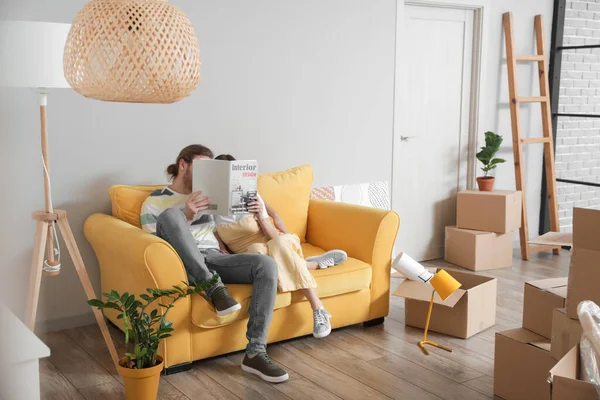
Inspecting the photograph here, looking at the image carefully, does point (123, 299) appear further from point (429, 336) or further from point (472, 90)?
point (472, 90)

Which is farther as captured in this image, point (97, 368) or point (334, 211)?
point (334, 211)

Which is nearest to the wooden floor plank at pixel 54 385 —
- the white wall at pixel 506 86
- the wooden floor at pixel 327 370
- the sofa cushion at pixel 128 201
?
the wooden floor at pixel 327 370

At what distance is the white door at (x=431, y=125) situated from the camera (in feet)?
15.5

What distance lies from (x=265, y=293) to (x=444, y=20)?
2.81m

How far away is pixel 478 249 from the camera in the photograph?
4.75 metres

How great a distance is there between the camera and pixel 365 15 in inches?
171

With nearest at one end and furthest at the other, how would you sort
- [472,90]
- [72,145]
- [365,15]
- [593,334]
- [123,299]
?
→ [593,334] < [123,299] < [72,145] < [365,15] < [472,90]

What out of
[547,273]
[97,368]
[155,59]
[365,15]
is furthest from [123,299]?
[547,273]

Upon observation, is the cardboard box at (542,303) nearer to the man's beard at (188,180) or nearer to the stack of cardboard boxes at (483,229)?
the man's beard at (188,180)

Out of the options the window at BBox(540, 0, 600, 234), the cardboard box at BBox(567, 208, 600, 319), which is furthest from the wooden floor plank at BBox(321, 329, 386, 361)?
the window at BBox(540, 0, 600, 234)

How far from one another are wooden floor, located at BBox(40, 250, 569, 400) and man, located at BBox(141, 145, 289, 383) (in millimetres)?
97

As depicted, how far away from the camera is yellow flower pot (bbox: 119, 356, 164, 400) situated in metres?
2.47

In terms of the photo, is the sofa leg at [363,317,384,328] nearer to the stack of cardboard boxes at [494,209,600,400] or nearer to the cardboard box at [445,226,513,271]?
the stack of cardboard boxes at [494,209,600,400]

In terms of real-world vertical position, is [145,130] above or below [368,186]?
above
